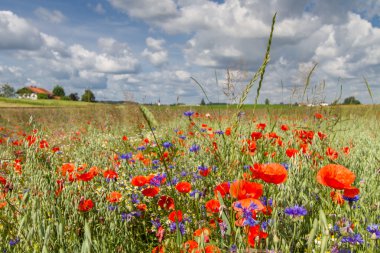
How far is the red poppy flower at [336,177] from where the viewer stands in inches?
47.0

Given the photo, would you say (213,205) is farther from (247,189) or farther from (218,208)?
(247,189)

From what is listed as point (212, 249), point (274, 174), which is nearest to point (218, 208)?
point (212, 249)

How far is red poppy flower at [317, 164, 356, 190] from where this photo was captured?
119cm

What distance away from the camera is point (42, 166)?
7.41 feet

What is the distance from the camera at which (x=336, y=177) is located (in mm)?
1236

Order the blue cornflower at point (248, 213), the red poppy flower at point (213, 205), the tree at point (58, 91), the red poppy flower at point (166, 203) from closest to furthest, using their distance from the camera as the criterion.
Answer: the blue cornflower at point (248, 213) → the red poppy flower at point (213, 205) → the red poppy flower at point (166, 203) → the tree at point (58, 91)

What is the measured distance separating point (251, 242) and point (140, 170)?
2.08 metres

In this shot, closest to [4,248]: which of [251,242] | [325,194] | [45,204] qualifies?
[45,204]

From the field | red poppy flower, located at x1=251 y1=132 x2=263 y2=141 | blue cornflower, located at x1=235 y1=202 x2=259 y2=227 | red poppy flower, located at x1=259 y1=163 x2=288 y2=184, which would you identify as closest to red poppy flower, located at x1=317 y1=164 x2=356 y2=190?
the field

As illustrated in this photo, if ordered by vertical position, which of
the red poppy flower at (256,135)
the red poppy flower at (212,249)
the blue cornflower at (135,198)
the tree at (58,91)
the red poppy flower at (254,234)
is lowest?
the blue cornflower at (135,198)

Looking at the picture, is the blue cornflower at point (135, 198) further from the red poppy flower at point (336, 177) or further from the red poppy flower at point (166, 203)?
the red poppy flower at point (336, 177)

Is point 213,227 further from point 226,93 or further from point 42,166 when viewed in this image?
point 42,166

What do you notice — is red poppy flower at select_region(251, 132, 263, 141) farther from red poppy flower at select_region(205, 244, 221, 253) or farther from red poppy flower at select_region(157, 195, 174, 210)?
red poppy flower at select_region(205, 244, 221, 253)

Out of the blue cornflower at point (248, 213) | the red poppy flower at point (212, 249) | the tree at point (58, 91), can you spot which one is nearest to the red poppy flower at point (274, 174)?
the blue cornflower at point (248, 213)
